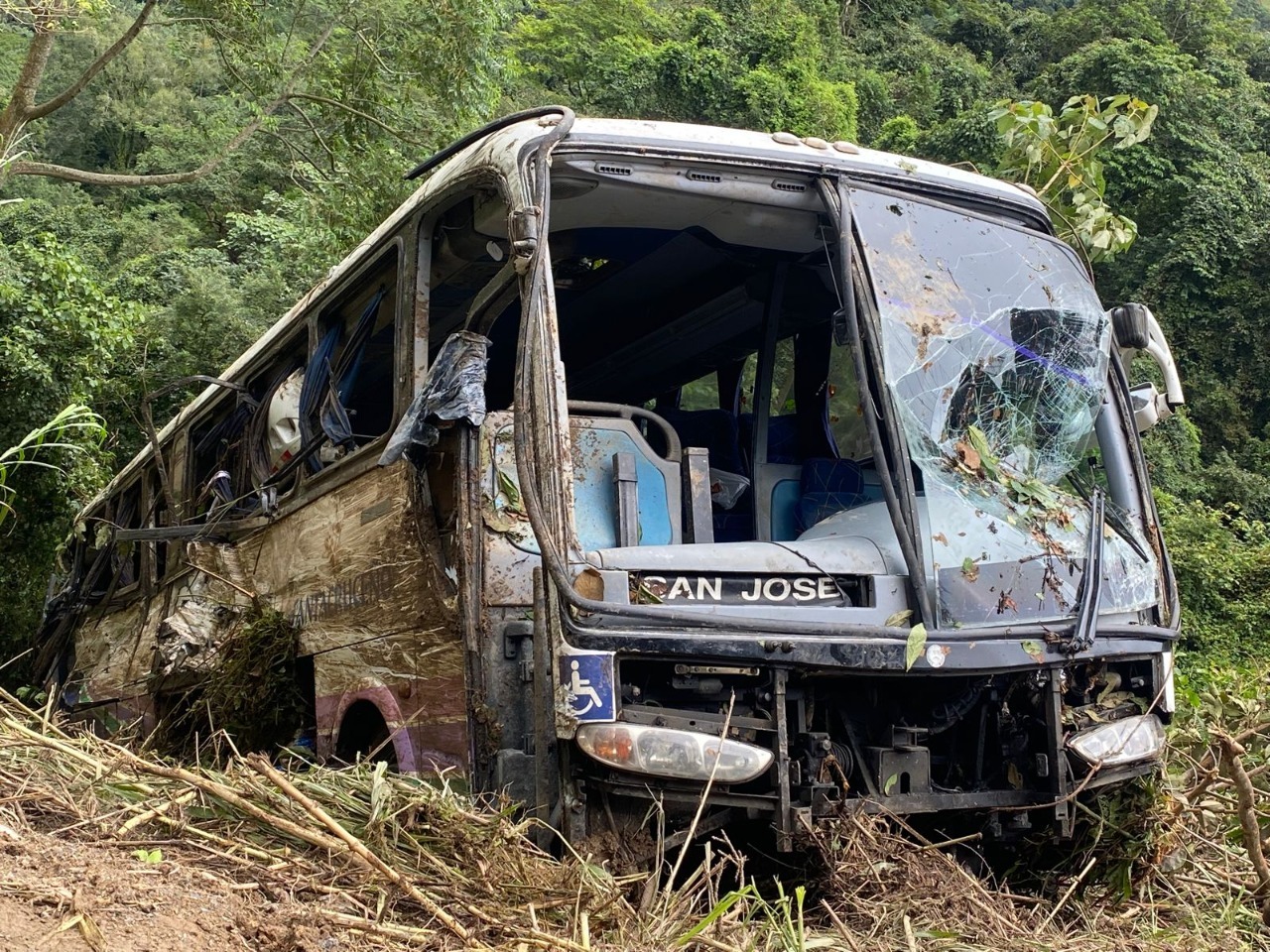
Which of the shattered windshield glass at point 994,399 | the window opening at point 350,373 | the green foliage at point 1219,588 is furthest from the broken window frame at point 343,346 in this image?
the green foliage at point 1219,588

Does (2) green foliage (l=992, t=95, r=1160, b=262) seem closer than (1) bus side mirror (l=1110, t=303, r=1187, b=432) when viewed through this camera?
No

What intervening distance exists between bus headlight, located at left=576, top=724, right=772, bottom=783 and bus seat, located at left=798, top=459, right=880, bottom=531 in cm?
199

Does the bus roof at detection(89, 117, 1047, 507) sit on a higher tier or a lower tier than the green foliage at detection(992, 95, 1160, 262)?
lower

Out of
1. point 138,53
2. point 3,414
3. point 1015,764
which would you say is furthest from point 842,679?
point 138,53

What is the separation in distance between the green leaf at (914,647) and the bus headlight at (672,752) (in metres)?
0.55

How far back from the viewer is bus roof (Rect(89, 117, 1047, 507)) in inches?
173

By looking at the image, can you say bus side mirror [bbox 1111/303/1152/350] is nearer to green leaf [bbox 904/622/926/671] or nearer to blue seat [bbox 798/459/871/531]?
blue seat [bbox 798/459/871/531]

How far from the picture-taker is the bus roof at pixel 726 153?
439 centimetres

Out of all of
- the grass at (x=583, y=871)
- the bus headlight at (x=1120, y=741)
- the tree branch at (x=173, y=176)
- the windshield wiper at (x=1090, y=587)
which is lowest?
the grass at (x=583, y=871)

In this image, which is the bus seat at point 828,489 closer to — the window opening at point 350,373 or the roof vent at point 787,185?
the roof vent at point 787,185

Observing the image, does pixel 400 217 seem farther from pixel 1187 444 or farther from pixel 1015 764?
pixel 1187 444

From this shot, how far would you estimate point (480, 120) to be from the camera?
47.4 feet

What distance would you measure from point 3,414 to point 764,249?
1016 cm

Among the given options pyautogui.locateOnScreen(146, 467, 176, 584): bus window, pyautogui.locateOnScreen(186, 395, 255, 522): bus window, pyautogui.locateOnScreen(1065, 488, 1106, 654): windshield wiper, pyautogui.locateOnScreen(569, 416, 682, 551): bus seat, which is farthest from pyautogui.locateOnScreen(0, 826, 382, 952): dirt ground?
pyautogui.locateOnScreen(146, 467, 176, 584): bus window
